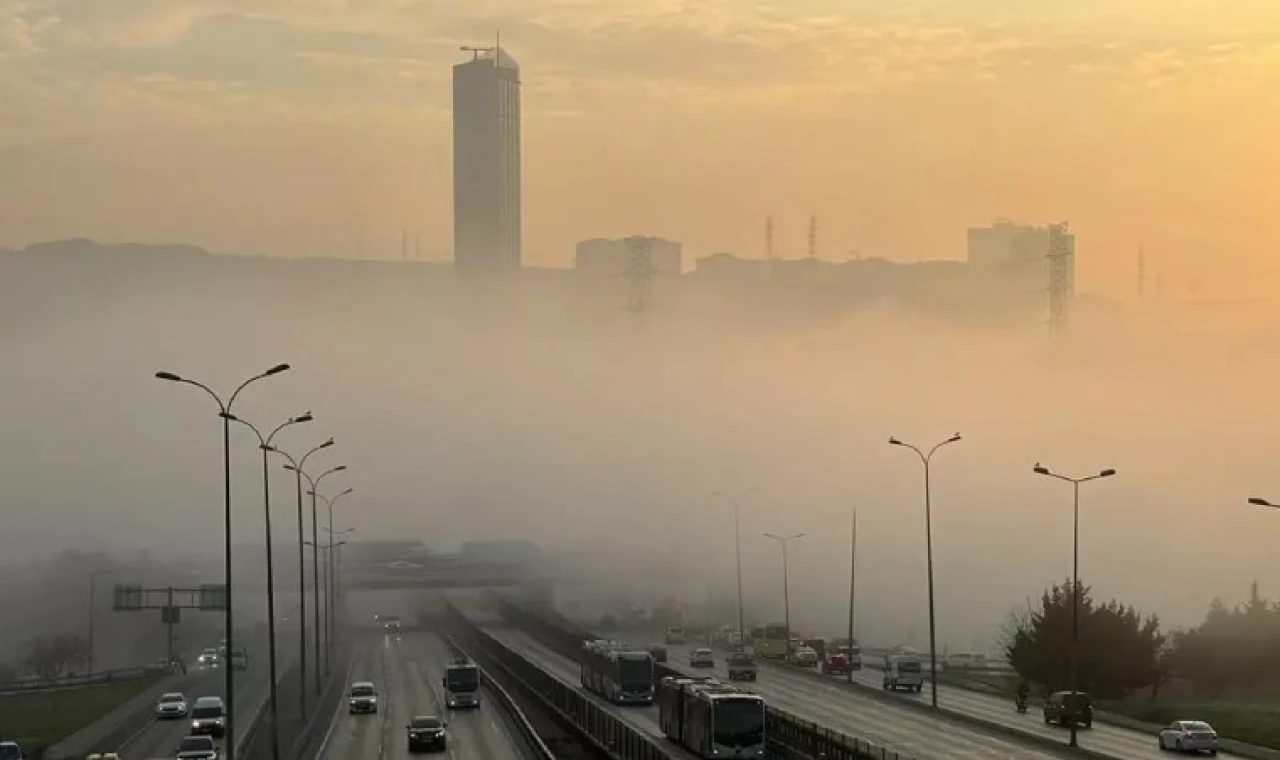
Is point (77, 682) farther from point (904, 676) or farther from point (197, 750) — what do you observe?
point (197, 750)

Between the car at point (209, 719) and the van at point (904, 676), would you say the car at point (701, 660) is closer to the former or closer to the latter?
the van at point (904, 676)

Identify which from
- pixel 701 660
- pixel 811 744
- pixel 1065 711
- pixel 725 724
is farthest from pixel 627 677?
pixel 701 660

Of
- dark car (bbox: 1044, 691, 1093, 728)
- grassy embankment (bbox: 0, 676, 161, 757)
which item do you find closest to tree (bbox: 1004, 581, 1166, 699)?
dark car (bbox: 1044, 691, 1093, 728)

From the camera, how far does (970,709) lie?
128375mm

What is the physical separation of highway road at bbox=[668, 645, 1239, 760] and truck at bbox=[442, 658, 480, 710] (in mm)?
19473

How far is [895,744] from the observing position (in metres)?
96.5

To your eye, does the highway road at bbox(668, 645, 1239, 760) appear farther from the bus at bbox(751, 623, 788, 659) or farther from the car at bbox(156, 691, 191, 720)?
the car at bbox(156, 691, 191, 720)

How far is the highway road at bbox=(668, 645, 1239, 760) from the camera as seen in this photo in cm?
10038

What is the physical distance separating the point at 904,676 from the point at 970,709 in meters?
20.6

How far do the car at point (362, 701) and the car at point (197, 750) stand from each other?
31.4 m

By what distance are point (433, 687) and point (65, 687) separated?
4021 cm

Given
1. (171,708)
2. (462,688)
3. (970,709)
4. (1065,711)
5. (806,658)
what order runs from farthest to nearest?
(806,658) → (171,708) → (462,688) → (970,709) → (1065,711)

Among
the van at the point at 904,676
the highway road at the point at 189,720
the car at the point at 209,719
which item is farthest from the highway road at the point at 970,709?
the highway road at the point at 189,720

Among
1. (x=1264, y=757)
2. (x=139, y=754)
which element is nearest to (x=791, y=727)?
(x=1264, y=757)
